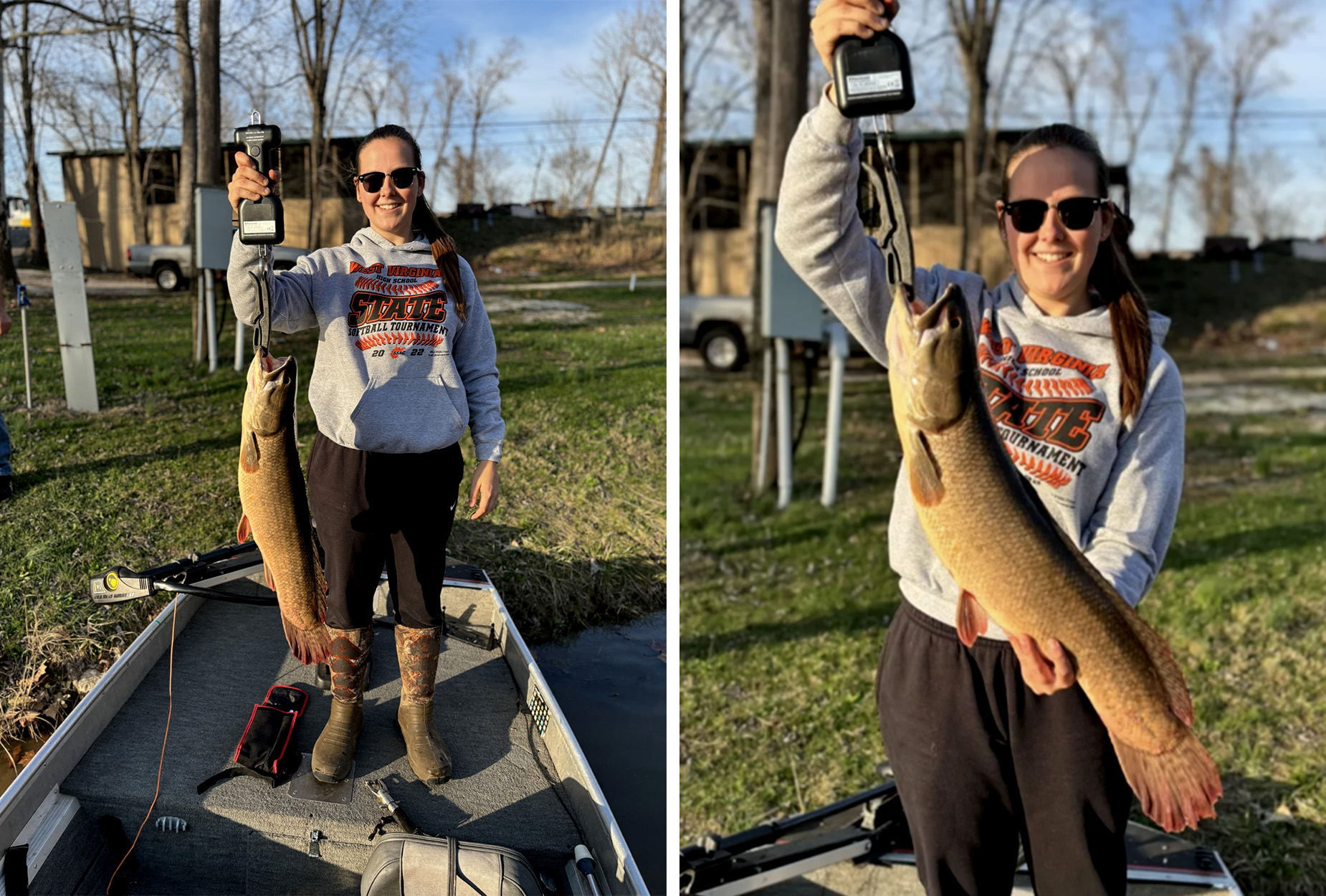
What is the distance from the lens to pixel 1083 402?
1785 millimetres

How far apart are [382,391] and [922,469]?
1.52 m

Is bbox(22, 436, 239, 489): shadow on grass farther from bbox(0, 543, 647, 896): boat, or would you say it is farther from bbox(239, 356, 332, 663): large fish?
bbox(239, 356, 332, 663): large fish

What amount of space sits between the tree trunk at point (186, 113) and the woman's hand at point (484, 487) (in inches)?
47.4

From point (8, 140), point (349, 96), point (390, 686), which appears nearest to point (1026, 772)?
point (390, 686)

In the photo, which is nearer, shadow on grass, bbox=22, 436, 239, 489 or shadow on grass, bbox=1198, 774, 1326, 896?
shadow on grass, bbox=22, 436, 239, 489

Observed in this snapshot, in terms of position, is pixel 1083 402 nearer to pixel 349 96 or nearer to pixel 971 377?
pixel 971 377

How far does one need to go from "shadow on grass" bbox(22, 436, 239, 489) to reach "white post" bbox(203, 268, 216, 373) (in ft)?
0.80

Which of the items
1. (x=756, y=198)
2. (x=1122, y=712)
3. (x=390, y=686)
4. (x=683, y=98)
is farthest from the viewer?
(x=683, y=98)

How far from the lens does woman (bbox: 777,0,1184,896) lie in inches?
70.0

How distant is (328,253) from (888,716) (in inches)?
72.6

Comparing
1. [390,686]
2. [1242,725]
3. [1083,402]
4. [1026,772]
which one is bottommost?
[1242,725]

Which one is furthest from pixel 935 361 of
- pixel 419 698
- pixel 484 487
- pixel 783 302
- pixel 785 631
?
pixel 783 302

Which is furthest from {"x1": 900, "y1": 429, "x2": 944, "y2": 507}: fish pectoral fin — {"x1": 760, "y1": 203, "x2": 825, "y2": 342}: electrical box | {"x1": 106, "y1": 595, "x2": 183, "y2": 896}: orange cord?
{"x1": 760, "y1": 203, "x2": 825, "y2": 342}: electrical box

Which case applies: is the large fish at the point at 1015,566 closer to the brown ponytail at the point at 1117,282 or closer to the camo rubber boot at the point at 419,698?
the brown ponytail at the point at 1117,282
